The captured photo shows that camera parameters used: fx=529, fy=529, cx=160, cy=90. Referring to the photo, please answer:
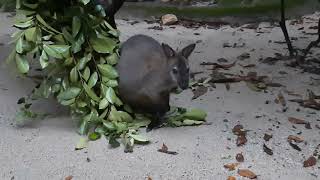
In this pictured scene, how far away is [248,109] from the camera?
370 cm

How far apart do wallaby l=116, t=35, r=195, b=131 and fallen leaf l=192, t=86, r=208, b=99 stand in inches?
24.6

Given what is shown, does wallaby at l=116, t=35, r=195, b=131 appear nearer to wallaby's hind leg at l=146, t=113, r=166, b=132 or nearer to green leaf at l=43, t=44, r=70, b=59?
wallaby's hind leg at l=146, t=113, r=166, b=132

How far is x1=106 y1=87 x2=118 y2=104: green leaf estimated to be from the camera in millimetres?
3280

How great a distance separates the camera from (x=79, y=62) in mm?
3289

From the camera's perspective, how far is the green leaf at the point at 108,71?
3.30 meters

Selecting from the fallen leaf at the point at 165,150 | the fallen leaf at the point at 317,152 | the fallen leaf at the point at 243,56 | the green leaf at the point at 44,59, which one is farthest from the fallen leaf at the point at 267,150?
the fallen leaf at the point at 243,56

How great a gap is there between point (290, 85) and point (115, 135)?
1640mm

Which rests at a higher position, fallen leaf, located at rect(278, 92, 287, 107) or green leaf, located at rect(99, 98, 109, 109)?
green leaf, located at rect(99, 98, 109, 109)

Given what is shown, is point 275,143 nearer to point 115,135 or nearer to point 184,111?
point 184,111

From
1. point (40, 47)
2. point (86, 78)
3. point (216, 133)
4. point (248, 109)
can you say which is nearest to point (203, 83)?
point (248, 109)

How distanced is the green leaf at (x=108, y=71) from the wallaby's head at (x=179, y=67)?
354mm

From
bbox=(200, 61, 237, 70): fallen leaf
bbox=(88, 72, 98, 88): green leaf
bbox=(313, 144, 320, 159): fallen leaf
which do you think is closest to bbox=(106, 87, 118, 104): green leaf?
bbox=(88, 72, 98, 88): green leaf

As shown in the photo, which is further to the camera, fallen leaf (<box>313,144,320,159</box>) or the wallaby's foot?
the wallaby's foot

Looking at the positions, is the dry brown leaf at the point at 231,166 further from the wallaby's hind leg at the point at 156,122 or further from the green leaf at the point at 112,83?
the green leaf at the point at 112,83
